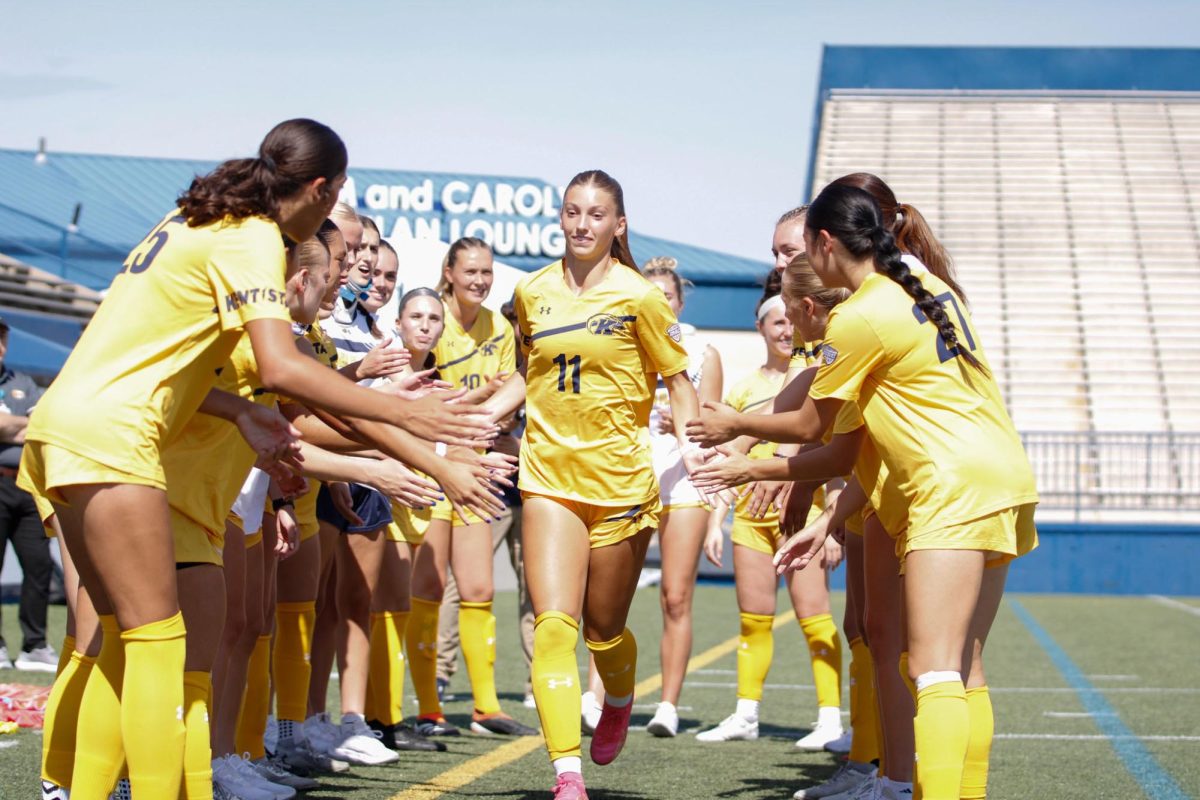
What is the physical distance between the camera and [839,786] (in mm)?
5863

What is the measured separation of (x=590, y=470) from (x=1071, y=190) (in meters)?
33.4

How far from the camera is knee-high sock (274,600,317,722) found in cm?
611

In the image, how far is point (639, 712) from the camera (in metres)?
8.73

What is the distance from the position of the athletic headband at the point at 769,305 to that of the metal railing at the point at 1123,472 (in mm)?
16939

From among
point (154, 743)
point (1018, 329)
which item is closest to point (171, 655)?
point (154, 743)

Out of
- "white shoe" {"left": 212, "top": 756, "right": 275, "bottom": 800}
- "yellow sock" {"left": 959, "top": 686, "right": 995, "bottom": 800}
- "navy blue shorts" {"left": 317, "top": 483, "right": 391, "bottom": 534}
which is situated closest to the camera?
"yellow sock" {"left": 959, "top": 686, "right": 995, "bottom": 800}

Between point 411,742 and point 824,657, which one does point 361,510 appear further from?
point 824,657

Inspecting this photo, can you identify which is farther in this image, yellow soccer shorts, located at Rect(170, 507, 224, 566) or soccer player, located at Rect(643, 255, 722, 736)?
soccer player, located at Rect(643, 255, 722, 736)

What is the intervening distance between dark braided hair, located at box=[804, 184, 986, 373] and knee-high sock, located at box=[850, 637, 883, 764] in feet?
6.82

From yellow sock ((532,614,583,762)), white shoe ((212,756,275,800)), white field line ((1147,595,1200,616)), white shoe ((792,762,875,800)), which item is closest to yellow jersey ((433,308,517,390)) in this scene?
yellow sock ((532,614,583,762))

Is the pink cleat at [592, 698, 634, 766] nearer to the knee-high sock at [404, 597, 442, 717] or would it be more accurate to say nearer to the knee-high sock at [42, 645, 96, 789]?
the knee-high sock at [404, 597, 442, 717]

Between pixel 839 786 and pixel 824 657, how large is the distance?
5.74 feet

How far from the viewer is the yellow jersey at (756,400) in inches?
304

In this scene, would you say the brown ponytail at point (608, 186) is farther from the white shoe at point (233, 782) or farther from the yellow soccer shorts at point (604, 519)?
the white shoe at point (233, 782)
